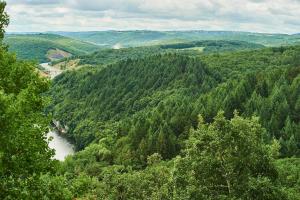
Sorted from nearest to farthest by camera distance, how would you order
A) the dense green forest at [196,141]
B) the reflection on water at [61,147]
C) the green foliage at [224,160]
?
the green foliage at [224,160]
the dense green forest at [196,141]
the reflection on water at [61,147]

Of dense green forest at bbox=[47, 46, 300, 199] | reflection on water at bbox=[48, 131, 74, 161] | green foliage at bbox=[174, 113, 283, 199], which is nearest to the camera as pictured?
green foliage at bbox=[174, 113, 283, 199]

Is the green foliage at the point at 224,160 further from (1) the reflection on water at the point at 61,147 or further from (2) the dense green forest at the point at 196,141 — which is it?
(1) the reflection on water at the point at 61,147

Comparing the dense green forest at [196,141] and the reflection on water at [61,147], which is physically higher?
the dense green forest at [196,141]

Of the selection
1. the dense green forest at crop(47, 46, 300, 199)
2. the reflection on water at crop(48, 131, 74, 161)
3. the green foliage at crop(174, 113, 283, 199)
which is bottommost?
the reflection on water at crop(48, 131, 74, 161)

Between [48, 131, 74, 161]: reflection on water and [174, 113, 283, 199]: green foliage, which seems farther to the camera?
[48, 131, 74, 161]: reflection on water

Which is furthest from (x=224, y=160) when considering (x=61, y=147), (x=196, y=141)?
(x=61, y=147)

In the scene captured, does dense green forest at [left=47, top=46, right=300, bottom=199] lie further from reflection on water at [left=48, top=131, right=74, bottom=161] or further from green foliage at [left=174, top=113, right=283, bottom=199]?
reflection on water at [left=48, top=131, right=74, bottom=161]

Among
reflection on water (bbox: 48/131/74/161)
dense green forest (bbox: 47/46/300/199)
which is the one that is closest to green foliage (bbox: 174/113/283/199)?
dense green forest (bbox: 47/46/300/199)

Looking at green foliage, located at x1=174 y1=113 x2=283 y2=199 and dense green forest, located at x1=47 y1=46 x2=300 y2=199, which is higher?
green foliage, located at x1=174 y1=113 x2=283 y2=199

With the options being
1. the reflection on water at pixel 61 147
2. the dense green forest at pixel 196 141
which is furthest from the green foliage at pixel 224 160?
the reflection on water at pixel 61 147

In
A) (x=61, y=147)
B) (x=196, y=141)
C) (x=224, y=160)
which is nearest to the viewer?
(x=224, y=160)

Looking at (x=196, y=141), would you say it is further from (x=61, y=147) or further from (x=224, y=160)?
(x=61, y=147)

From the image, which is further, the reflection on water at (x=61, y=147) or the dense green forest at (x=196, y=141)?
the reflection on water at (x=61, y=147)
